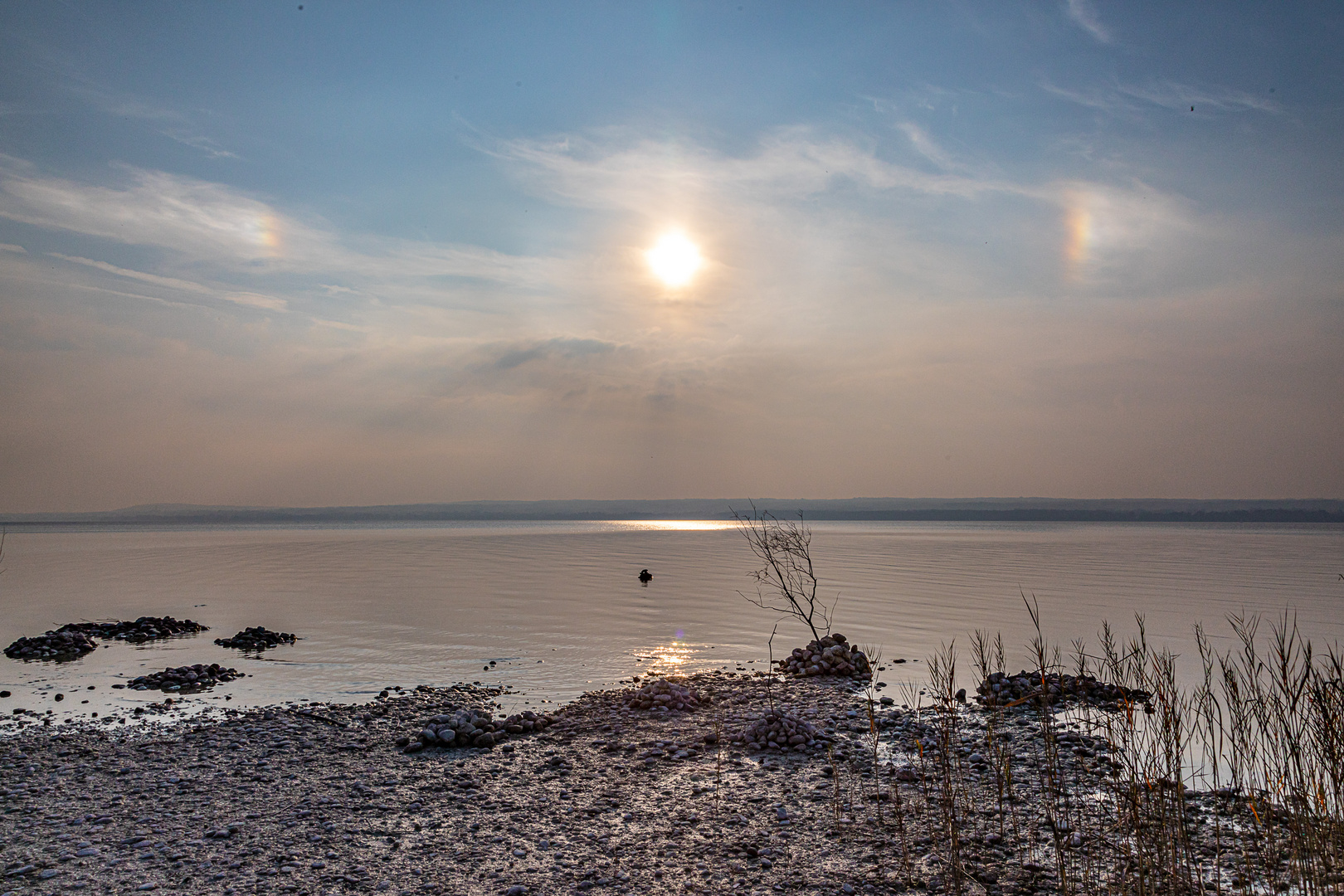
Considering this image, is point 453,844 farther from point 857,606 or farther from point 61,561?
point 61,561

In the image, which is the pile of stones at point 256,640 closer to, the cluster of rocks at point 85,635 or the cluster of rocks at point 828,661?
the cluster of rocks at point 85,635

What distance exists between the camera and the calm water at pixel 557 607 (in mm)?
18641

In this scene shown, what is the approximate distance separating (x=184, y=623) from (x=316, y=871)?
72.5ft

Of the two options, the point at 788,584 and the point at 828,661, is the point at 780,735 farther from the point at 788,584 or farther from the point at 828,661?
the point at 788,584

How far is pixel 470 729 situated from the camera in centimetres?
1244

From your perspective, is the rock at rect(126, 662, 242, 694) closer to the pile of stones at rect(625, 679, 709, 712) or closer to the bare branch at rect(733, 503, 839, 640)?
the pile of stones at rect(625, 679, 709, 712)

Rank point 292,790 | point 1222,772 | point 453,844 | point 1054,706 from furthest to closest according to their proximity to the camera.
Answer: point 1054,706, point 1222,772, point 292,790, point 453,844

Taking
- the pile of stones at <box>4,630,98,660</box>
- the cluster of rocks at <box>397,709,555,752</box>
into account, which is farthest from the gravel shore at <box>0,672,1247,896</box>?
the pile of stones at <box>4,630,98,660</box>

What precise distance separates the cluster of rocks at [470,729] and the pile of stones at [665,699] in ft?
6.16

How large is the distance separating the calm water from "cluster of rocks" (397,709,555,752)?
2515 millimetres

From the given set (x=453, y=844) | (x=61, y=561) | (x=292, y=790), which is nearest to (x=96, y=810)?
(x=292, y=790)

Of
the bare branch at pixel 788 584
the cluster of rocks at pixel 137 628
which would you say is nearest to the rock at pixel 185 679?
the cluster of rocks at pixel 137 628

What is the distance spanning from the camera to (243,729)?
13.1m

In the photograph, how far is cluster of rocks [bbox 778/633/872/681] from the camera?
17.8 metres
